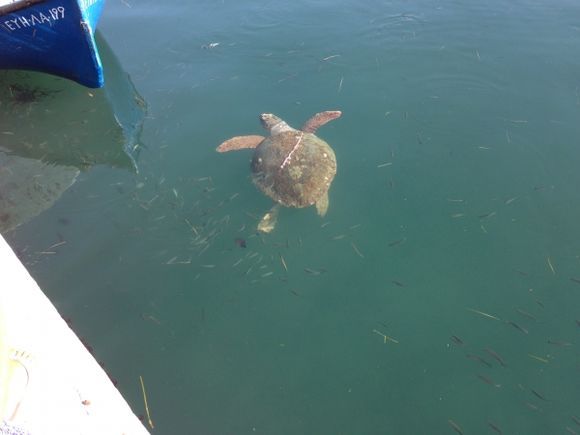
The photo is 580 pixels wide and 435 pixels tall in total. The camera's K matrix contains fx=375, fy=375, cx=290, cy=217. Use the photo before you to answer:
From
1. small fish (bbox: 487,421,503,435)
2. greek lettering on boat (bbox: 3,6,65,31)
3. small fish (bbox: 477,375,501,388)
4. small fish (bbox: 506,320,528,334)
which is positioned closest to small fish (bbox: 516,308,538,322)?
small fish (bbox: 506,320,528,334)

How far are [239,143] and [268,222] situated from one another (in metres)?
1.37

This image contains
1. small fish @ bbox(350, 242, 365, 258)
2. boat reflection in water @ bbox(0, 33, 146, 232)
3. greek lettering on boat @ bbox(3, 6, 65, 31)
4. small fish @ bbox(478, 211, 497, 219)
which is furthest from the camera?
greek lettering on boat @ bbox(3, 6, 65, 31)

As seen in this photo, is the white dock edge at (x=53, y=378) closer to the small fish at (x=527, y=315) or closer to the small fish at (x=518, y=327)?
the small fish at (x=518, y=327)

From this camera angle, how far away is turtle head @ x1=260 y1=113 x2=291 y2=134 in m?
5.08

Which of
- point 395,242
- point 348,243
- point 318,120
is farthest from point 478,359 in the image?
point 318,120

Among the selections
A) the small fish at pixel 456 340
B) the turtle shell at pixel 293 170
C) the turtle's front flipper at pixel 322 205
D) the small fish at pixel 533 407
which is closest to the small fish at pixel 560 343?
the small fish at pixel 533 407

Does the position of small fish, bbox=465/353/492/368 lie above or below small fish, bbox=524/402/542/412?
above

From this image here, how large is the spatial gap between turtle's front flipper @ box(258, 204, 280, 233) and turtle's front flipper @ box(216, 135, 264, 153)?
115 cm

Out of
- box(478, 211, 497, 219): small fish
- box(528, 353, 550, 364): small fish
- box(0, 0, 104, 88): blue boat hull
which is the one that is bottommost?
box(528, 353, 550, 364): small fish

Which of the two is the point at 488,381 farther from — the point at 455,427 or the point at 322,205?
the point at 322,205

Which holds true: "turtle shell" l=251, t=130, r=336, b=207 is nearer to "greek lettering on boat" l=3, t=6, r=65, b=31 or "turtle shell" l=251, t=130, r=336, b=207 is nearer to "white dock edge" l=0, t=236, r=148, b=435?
"white dock edge" l=0, t=236, r=148, b=435

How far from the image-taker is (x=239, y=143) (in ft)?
16.3

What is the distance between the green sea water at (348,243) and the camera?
3080 millimetres

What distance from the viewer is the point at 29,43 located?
5480mm
